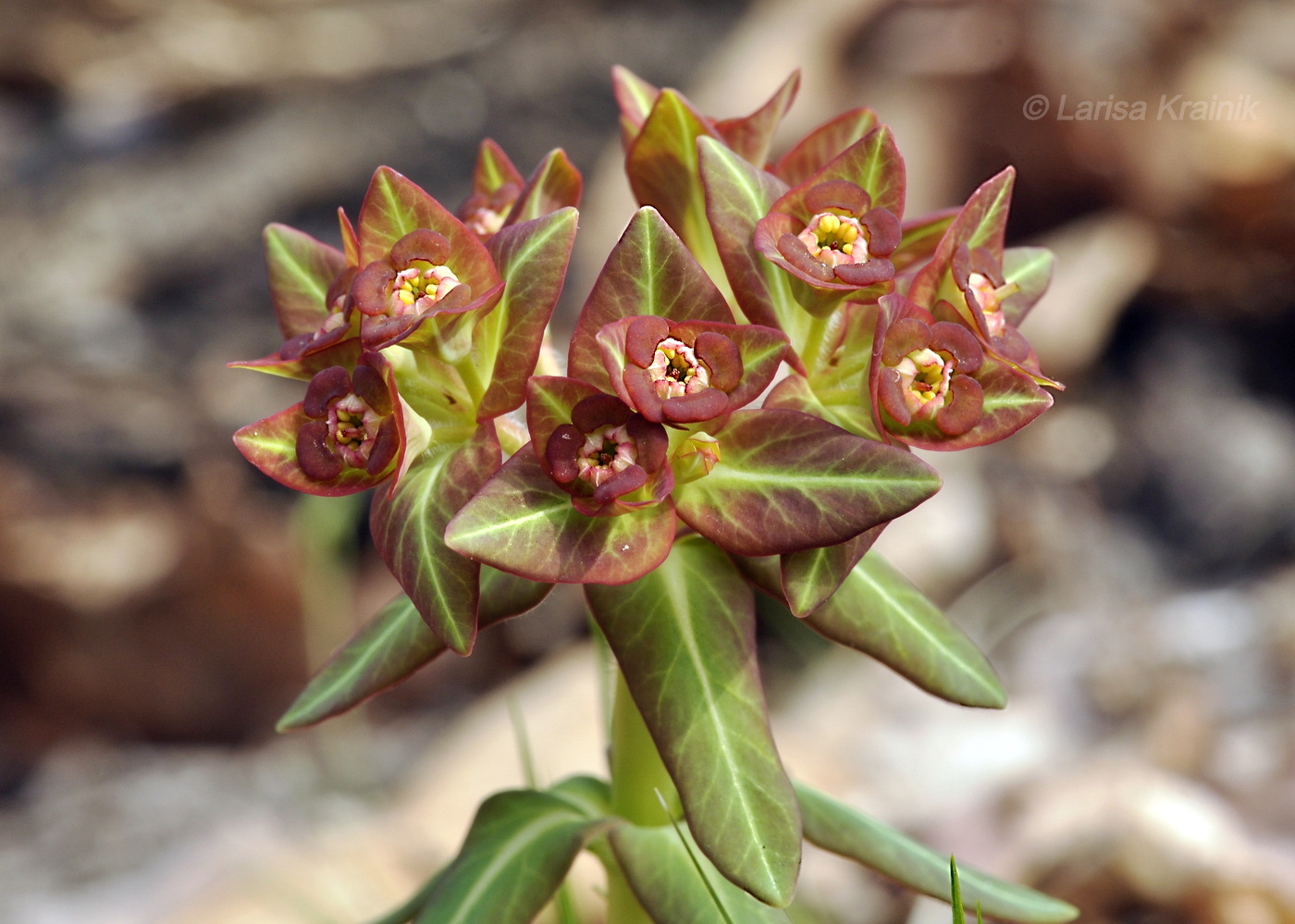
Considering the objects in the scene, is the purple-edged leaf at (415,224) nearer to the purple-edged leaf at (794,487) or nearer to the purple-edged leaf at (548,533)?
the purple-edged leaf at (548,533)

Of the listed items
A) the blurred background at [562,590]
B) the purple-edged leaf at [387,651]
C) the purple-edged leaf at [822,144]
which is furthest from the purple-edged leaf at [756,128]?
the blurred background at [562,590]

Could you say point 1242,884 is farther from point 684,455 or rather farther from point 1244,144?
point 1244,144

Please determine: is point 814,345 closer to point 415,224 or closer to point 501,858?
point 415,224

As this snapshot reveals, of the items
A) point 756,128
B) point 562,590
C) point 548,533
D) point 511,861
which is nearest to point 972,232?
point 756,128

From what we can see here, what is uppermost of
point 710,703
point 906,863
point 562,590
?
point 710,703

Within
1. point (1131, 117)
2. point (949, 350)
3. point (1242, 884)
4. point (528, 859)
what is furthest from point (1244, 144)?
point (528, 859)

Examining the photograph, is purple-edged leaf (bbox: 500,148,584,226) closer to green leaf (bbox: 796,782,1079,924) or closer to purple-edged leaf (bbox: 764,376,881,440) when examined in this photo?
purple-edged leaf (bbox: 764,376,881,440)
